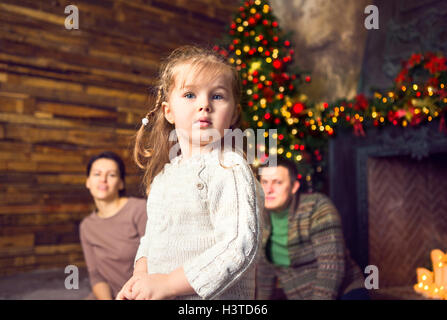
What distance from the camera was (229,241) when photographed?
98 cm

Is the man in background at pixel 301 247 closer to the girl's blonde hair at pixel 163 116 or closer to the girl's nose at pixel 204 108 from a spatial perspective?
the girl's blonde hair at pixel 163 116

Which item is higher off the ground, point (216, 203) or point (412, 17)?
Answer: point (412, 17)

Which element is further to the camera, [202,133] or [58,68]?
[58,68]

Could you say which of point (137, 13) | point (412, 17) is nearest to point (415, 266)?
point (412, 17)

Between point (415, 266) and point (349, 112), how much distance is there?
174cm

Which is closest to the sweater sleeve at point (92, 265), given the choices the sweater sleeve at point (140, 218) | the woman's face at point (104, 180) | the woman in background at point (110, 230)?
the woman in background at point (110, 230)

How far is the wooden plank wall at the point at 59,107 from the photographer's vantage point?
4.48 meters

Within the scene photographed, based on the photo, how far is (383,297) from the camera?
138 inches

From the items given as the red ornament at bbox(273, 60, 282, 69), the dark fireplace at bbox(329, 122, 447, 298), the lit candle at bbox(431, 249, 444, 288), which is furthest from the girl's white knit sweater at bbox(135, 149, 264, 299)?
the red ornament at bbox(273, 60, 282, 69)

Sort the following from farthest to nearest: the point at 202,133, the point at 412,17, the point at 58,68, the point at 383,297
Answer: the point at 58,68
the point at 412,17
the point at 383,297
the point at 202,133

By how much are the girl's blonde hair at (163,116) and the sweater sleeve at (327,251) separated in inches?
64.7

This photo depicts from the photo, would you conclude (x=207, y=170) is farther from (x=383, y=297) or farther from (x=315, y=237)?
(x=383, y=297)

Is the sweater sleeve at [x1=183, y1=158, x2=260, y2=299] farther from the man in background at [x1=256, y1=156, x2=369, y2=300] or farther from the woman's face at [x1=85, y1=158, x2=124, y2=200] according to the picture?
the woman's face at [x1=85, y1=158, x2=124, y2=200]

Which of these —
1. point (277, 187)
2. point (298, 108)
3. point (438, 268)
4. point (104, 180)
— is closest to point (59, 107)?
point (104, 180)
